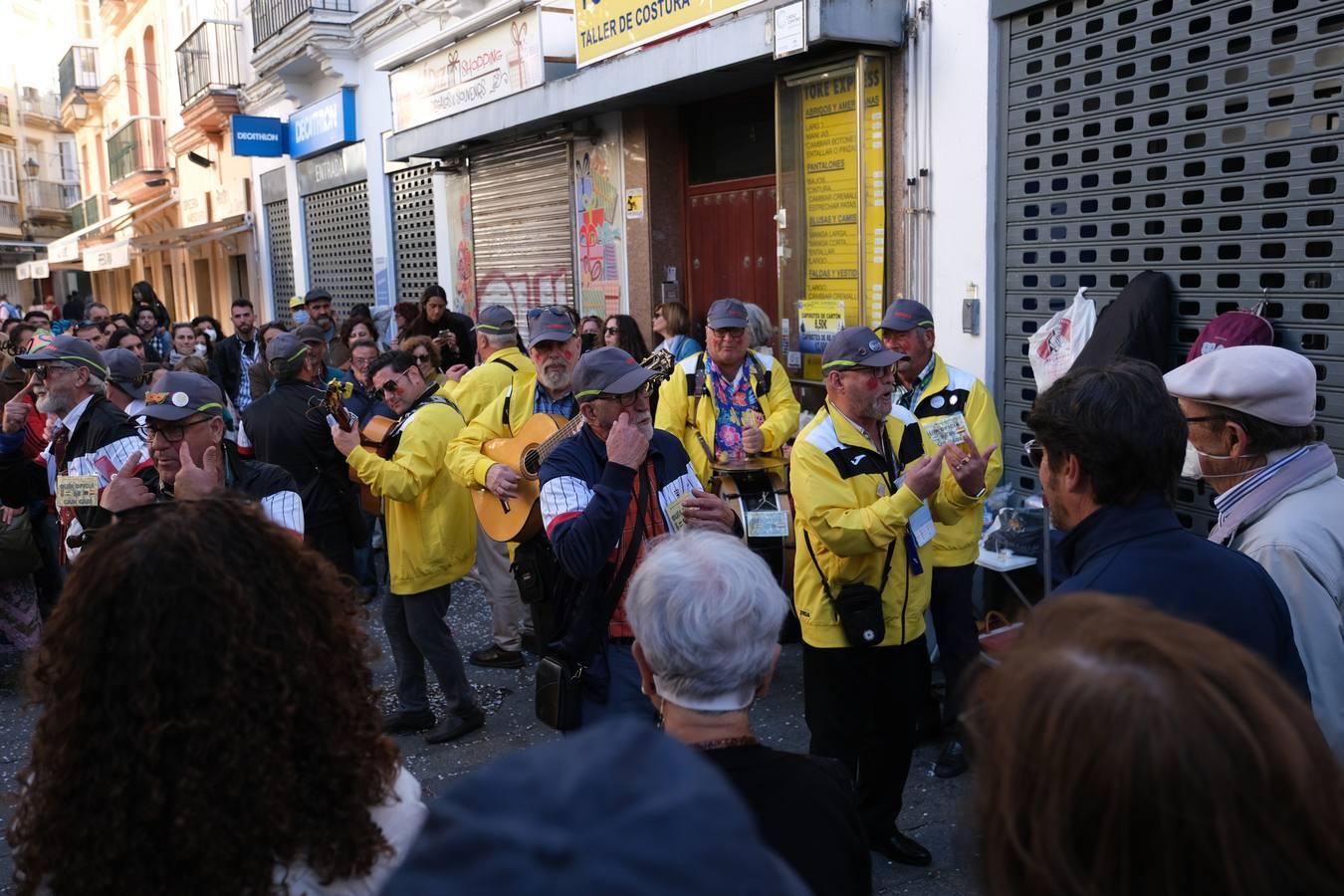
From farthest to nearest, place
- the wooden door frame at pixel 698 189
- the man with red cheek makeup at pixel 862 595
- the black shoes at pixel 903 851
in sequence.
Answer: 1. the wooden door frame at pixel 698 189
2. the black shoes at pixel 903 851
3. the man with red cheek makeup at pixel 862 595

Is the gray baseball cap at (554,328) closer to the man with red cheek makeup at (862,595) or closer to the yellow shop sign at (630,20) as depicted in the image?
the man with red cheek makeup at (862,595)

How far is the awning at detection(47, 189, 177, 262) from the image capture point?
90.7 feet

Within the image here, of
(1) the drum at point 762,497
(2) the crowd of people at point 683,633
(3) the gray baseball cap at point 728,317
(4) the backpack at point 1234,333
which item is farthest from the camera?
(3) the gray baseball cap at point 728,317

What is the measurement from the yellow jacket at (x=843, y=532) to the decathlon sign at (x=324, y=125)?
13.7 metres

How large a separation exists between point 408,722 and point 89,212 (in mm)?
41948

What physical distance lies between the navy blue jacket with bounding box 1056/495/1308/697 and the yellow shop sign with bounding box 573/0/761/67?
240 inches

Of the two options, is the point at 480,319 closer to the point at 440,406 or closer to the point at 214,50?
the point at 440,406

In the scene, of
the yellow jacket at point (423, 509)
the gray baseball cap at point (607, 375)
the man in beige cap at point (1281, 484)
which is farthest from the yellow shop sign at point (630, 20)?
the man in beige cap at point (1281, 484)

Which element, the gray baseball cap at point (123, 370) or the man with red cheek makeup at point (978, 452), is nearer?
the man with red cheek makeup at point (978, 452)

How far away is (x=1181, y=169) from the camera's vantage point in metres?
5.42

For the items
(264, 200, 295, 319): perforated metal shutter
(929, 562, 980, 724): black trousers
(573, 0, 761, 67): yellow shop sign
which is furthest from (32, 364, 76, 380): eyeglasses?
(264, 200, 295, 319): perforated metal shutter

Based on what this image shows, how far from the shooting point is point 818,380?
7.87 meters

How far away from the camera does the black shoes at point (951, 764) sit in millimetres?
4668

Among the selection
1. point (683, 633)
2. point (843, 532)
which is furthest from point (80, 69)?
point (683, 633)
